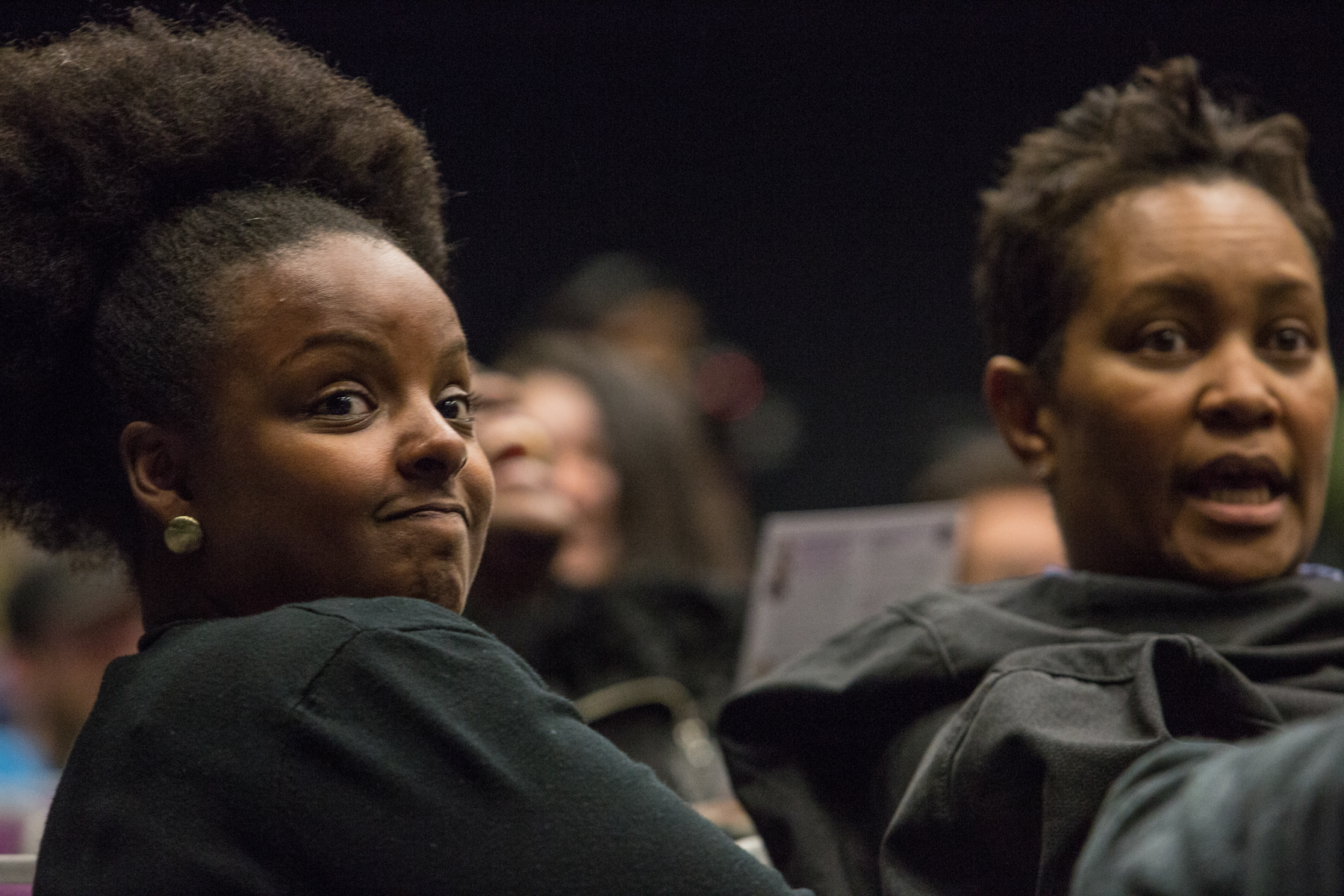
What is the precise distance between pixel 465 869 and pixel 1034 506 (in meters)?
1.74

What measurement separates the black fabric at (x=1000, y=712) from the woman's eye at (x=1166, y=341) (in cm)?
19

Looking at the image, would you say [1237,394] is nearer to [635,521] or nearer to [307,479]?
[307,479]

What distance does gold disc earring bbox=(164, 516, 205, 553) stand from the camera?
1008 mm

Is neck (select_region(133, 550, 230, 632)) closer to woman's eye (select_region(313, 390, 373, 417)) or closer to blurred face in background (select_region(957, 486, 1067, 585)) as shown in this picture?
woman's eye (select_region(313, 390, 373, 417))

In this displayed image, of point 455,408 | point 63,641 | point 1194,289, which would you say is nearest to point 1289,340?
point 1194,289

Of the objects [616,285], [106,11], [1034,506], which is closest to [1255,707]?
[106,11]

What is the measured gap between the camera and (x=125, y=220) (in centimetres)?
107

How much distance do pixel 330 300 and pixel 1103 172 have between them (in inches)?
26.9

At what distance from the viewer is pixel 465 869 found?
853mm

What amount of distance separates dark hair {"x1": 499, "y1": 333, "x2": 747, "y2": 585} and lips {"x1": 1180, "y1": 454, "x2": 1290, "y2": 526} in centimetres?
119

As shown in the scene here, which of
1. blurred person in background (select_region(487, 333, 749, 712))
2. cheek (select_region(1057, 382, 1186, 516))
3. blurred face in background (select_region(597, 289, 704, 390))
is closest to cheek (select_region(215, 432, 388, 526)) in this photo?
cheek (select_region(1057, 382, 1186, 516))

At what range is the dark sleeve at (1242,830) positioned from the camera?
0.55 meters

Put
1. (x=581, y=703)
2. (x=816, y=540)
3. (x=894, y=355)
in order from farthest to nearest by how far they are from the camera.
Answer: (x=894, y=355) → (x=581, y=703) → (x=816, y=540)

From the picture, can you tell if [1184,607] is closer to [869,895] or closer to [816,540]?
[869,895]
